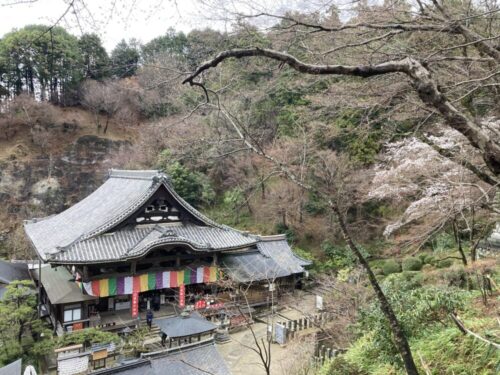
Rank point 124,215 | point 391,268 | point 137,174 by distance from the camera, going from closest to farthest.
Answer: point 124,215
point 391,268
point 137,174

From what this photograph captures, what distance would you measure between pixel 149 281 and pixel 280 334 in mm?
5145

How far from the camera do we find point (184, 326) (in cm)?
1129

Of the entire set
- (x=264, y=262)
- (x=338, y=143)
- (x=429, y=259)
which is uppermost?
(x=338, y=143)

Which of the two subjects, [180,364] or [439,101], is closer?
[439,101]

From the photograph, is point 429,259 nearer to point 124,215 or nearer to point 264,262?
point 264,262

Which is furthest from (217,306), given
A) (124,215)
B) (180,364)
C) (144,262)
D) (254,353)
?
(180,364)

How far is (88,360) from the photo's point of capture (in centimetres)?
1041

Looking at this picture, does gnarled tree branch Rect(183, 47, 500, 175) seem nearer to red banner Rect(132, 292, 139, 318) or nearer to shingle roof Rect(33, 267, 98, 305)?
shingle roof Rect(33, 267, 98, 305)

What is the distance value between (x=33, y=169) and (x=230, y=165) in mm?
13862

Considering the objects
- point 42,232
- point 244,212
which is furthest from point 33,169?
point 244,212

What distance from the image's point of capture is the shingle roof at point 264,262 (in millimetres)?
15518

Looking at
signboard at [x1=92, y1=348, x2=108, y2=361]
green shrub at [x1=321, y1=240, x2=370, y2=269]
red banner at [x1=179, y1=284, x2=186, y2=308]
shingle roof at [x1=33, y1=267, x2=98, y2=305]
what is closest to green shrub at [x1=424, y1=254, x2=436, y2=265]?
green shrub at [x1=321, y1=240, x2=370, y2=269]

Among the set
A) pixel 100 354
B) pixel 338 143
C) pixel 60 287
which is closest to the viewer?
pixel 100 354

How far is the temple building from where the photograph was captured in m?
13.0
